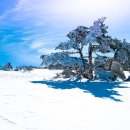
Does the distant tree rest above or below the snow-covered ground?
above

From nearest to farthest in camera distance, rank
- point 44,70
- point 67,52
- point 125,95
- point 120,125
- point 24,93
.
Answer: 1. point 120,125
2. point 24,93
3. point 125,95
4. point 67,52
5. point 44,70

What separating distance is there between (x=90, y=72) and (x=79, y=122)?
9.98 metres

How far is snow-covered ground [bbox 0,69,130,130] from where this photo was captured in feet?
25.0

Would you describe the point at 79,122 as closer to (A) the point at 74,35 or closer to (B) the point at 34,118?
(B) the point at 34,118

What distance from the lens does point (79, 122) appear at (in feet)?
26.8

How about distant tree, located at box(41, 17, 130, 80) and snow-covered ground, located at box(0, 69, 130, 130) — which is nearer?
snow-covered ground, located at box(0, 69, 130, 130)

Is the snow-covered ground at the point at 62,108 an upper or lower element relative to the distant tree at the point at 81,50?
lower

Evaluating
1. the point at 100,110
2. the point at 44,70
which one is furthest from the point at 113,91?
the point at 44,70

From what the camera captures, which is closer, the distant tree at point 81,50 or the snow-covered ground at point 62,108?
the snow-covered ground at point 62,108

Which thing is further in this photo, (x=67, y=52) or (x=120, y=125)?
(x=67, y=52)

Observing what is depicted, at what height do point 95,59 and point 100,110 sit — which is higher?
point 95,59

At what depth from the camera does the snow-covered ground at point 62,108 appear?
7.61 metres

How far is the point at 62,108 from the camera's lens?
30.5 ft

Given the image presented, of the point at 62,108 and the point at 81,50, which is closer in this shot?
the point at 62,108
